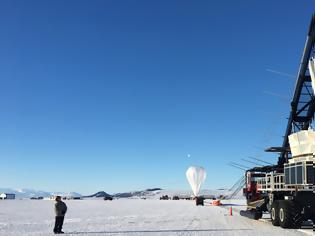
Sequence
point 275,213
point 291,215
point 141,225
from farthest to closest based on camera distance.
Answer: point 141,225, point 275,213, point 291,215

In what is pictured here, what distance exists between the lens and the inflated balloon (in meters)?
137

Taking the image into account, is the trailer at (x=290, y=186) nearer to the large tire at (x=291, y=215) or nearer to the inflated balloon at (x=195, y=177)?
the large tire at (x=291, y=215)

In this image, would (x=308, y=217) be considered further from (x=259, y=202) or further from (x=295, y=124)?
(x=295, y=124)

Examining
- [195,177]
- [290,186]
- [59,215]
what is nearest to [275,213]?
[290,186]

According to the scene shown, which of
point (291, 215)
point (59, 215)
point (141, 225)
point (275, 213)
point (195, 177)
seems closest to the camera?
point (59, 215)

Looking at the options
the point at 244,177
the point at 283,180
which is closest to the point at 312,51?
the point at 244,177

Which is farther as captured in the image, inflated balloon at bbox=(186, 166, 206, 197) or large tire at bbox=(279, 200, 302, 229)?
inflated balloon at bbox=(186, 166, 206, 197)

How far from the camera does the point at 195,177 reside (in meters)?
138

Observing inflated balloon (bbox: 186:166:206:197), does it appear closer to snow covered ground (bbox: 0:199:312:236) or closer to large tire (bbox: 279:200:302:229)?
snow covered ground (bbox: 0:199:312:236)

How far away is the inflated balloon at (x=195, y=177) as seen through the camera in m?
137

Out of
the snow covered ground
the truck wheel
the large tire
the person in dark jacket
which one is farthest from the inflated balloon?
the person in dark jacket

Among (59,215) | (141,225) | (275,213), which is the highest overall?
(275,213)

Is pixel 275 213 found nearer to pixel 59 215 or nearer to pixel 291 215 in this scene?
pixel 291 215

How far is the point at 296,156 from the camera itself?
2289 centimetres
